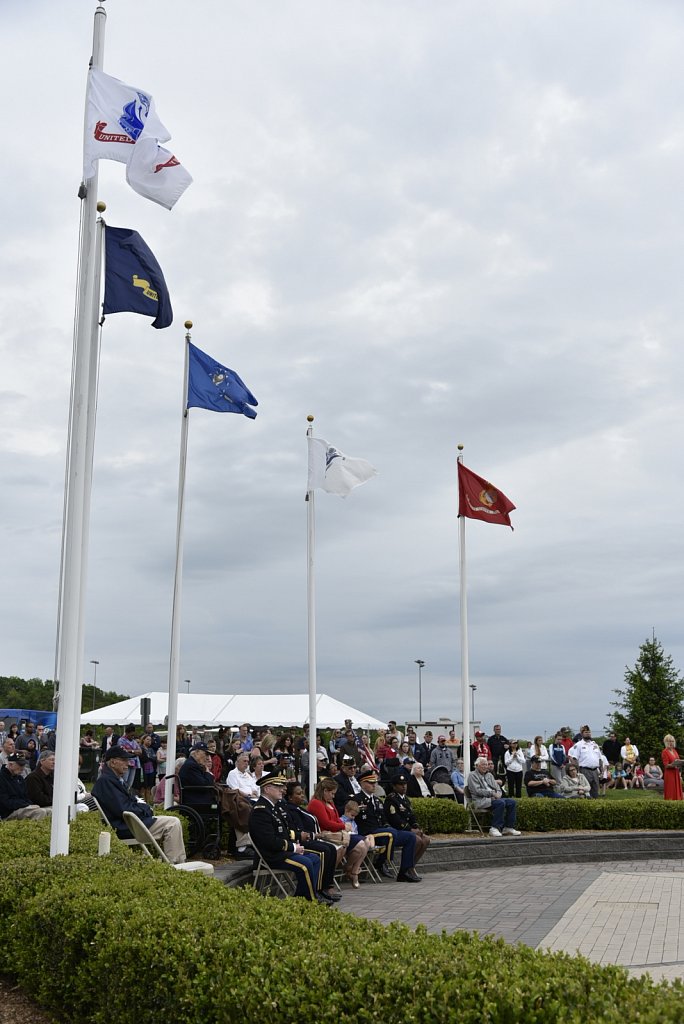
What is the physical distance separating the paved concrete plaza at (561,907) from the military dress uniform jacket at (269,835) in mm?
1216

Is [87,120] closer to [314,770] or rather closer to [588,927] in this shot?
[588,927]

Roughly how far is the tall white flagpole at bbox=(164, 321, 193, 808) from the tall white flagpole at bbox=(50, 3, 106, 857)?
4.99m

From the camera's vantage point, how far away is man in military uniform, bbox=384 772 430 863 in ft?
48.9

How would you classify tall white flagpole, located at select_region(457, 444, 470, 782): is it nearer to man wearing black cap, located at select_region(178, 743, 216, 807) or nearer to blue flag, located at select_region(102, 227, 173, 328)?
man wearing black cap, located at select_region(178, 743, 216, 807)

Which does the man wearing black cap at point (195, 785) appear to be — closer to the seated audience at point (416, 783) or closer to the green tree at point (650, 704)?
the seated audience at point (416, 783)

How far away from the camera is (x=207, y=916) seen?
5531 millimetres

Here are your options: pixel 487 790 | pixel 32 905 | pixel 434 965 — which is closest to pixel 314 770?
pixel 487 790

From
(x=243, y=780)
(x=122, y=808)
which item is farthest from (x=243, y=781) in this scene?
(x=122, y=808)

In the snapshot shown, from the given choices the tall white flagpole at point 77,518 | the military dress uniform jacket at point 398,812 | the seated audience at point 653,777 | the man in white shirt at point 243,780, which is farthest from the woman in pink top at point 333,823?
the seated audience at point 653,777

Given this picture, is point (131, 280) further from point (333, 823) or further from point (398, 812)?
point (398, 812)

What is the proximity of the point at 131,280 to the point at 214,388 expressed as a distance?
5513mm

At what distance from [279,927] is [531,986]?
1.85 m

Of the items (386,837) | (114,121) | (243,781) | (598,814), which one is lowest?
(598,814)

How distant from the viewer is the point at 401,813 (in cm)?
1498
